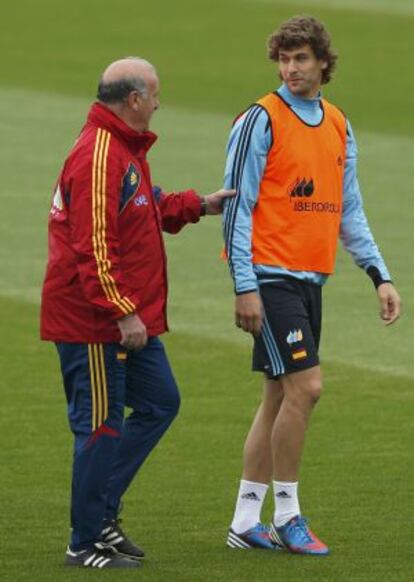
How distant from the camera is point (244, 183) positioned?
30.2 ft

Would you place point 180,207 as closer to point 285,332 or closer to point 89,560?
point 285,332

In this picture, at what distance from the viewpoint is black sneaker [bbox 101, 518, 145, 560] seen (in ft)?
30.4

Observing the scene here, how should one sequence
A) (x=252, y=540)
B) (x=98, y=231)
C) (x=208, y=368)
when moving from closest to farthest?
(x=98, y=231), (x=252, y=540), (x=208, y=368)

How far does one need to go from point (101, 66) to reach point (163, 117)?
519 cm

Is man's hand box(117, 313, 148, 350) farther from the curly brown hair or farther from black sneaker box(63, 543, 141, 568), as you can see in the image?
the curly brown hair

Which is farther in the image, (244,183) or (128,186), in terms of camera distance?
(244,183)

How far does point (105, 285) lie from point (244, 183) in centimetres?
88

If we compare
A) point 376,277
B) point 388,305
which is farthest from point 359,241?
point 388,305

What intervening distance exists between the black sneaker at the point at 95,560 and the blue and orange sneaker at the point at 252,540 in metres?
0.61

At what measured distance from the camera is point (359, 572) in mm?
8961

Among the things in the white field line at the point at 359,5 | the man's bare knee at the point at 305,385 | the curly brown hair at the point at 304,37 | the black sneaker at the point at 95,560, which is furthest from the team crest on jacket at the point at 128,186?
the white field line at the point at 359,5


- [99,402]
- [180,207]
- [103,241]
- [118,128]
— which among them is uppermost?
[118,128]

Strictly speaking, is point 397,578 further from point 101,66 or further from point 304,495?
point 101,66

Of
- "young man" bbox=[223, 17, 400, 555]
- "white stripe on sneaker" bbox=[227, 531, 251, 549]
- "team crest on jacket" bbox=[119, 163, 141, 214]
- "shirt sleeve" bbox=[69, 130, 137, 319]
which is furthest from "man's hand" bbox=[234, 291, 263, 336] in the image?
"white stripe on sneaker" bbox=[227, 531, 251, 549]
